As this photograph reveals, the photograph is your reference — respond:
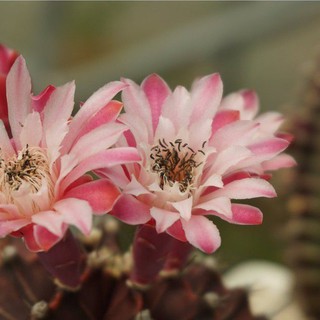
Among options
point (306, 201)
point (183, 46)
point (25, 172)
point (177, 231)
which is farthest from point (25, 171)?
point (183, 46)

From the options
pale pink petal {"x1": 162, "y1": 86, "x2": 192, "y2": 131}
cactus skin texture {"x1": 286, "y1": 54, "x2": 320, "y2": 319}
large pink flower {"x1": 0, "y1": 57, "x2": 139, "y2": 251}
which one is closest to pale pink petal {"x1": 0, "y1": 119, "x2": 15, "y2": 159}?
large pink flower {"x1": 0, "y1": 57, "x2": 139, "y2": 251}

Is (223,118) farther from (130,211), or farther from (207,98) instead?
(130,211)

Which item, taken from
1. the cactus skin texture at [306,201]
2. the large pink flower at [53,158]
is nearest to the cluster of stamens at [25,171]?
the large pink flower at [53,158]

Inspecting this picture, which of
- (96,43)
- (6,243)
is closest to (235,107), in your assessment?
(6,243)

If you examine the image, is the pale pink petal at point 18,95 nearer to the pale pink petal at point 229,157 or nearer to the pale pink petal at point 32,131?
the pale pink petal at point 32,131

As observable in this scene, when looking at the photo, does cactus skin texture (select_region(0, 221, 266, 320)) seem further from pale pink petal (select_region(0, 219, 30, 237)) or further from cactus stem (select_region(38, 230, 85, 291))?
pale pink petal (select_region(0, 219, 30, 237))

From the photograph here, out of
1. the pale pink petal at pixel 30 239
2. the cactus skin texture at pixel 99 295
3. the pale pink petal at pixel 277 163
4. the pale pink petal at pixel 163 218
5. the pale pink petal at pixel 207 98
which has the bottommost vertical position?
the cactus skin texture at pixel 99 295
